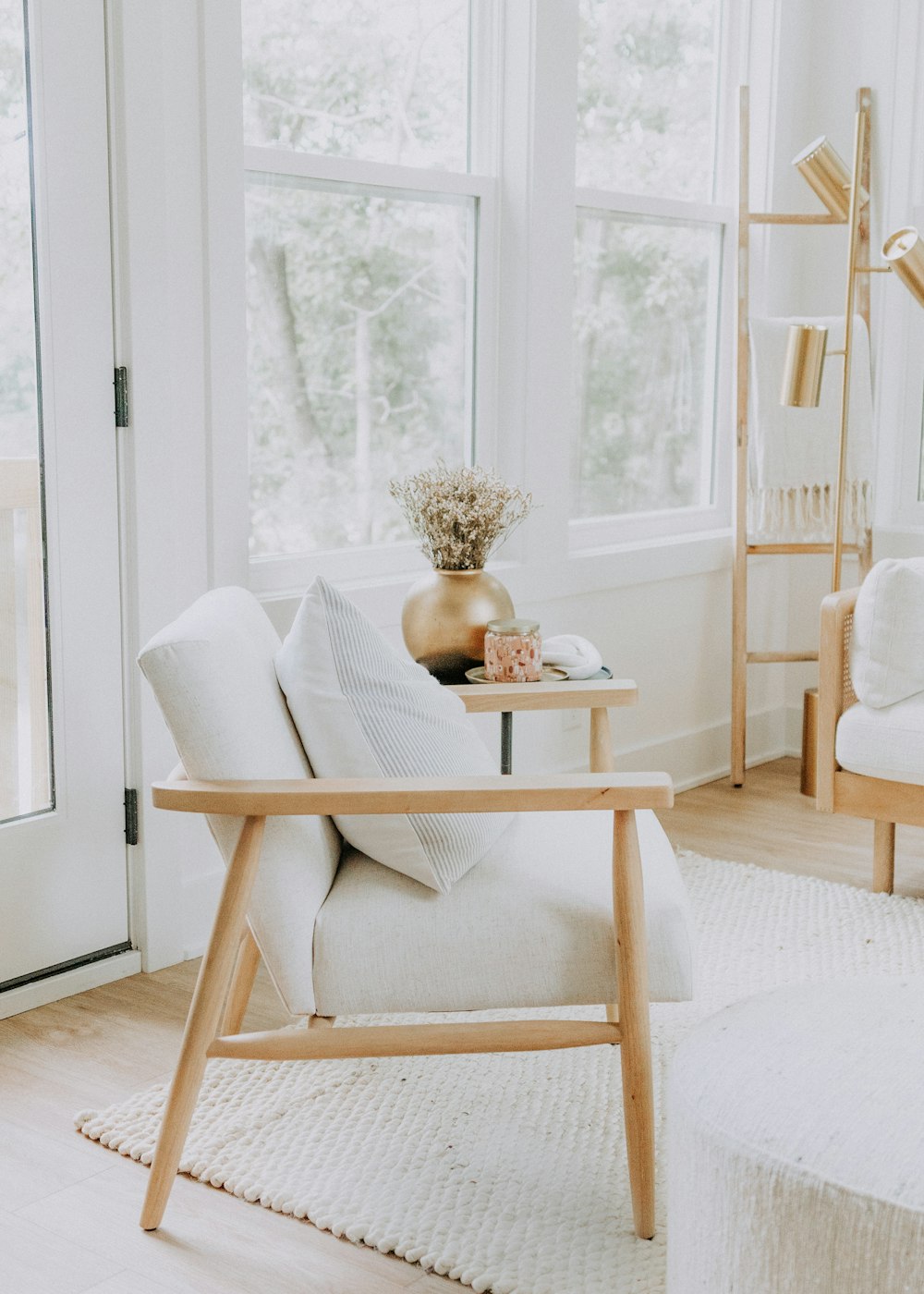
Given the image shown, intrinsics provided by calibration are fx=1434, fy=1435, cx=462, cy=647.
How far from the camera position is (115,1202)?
1969mm

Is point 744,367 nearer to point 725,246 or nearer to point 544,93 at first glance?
point 725,246

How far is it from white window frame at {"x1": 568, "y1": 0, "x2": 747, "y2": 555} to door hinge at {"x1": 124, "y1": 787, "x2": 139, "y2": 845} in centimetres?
161

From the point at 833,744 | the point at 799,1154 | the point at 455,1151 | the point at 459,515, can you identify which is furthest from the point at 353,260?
the point at 799,1154

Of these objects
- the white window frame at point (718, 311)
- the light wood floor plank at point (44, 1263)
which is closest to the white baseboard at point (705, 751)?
the white window frame at point (718, 311)

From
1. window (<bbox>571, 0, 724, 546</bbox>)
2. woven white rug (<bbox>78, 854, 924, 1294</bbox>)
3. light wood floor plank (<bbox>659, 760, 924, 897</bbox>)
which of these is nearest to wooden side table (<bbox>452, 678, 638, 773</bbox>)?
woven white rug (<bbox>78, 854, 924, 1294</bbox>)

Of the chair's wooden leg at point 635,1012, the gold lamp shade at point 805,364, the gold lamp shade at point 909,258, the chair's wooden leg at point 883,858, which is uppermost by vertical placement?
the gold lamp shade at point 909,258

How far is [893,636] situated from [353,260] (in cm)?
142

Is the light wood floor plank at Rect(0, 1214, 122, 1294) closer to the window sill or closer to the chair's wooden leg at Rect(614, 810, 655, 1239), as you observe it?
the chair's wooden leg at Rect(614, 810, 655, 1239)

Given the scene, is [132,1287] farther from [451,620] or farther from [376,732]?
[451,620]

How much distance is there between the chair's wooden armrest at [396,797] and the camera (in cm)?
181

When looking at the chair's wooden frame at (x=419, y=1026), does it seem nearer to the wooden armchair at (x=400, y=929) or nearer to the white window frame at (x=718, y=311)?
the wooden armchair at (x=400, y=929)

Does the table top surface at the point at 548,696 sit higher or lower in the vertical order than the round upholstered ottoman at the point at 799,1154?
higher

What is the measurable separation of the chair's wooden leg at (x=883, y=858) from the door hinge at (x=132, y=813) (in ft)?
5.28

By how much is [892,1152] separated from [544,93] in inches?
108
